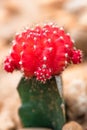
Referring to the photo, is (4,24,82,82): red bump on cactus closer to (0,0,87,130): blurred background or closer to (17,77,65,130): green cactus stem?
(17,77,65,130): green cactus stem

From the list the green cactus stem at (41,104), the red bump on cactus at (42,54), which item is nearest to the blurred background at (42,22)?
the green cactus stem at (41,104)

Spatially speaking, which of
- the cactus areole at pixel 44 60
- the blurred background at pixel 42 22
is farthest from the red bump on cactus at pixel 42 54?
the blurred background at pixel 42 22

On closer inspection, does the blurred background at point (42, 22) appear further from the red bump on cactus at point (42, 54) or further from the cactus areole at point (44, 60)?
the red bump on cactus at point (42, 54)

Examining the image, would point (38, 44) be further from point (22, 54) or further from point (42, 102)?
point (42, 102)

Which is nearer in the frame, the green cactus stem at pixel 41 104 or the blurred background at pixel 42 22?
the green cactus stem at pixel 41 104

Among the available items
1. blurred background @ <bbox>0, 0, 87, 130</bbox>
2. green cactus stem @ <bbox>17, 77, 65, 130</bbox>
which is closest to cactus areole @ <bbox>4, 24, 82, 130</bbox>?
green cactus stem @ <bbox>17, 77, 65, 130</bbox>

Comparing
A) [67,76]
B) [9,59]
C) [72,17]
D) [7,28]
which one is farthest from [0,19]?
[9,59]

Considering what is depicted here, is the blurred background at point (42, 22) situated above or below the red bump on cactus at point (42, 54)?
above
